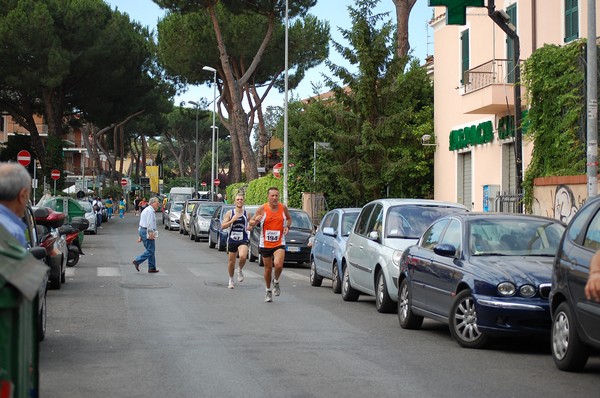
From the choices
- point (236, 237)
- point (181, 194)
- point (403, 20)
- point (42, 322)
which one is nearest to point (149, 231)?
point (236, 237)

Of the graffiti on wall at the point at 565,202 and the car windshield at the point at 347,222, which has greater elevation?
the graffiti on wall at the point at 565,202

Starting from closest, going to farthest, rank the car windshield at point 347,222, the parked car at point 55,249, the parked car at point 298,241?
the parked car at point 55,249, the car windshield at point 347,222, the parked car at point 298,241

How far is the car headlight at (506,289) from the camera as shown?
10.8m

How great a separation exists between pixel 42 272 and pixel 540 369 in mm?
6057

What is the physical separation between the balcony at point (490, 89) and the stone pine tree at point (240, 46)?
2096cm

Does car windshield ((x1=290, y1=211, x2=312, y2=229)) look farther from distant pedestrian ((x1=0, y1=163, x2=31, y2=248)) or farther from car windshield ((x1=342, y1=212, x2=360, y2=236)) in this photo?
distant pedestrian ((x1=0, y1=163, x2=31, y2=248))

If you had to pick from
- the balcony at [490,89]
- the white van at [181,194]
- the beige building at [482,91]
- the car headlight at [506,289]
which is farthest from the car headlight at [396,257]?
the white van at [181,194]

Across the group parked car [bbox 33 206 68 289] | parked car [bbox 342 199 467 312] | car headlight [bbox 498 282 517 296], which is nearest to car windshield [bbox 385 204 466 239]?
parked car [bbox 342 199 467 312]

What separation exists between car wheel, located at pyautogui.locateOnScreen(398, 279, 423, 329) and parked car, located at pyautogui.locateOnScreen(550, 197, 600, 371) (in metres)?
3.21

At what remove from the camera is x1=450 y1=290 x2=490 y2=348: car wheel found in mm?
11141

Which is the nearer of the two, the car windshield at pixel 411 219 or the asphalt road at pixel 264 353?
the asphalt road at pixel 264 353

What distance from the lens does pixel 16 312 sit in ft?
16.5

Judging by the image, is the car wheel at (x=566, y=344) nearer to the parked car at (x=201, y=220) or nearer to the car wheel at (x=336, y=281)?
the car wheel at (x=336, y=281)

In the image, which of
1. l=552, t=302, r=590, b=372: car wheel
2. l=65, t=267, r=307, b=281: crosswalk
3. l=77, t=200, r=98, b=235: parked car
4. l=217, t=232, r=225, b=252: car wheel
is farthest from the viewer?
l=77, t=200, r=98, b=235: parked car
